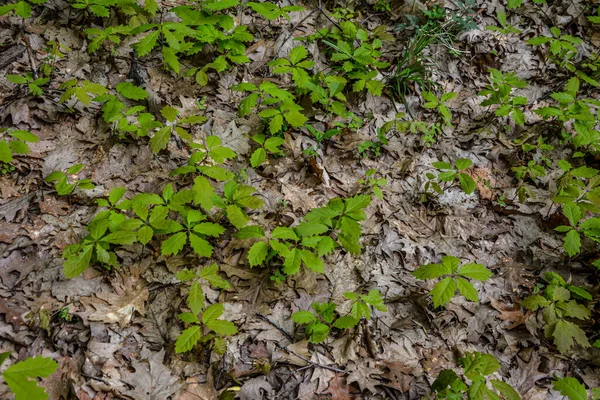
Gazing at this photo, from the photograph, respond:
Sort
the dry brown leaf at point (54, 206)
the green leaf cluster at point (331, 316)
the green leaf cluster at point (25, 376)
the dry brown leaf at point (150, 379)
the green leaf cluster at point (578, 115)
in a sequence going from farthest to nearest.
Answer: the green leaf cluster at point (578, 115), the dry brown leaf at point (54, 206), the green leaf cluster at point (331, 316), the dry brown leaf at point (150, 379), the green leaf cluster at point (25, 376)

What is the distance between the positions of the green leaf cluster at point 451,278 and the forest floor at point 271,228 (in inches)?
12.6

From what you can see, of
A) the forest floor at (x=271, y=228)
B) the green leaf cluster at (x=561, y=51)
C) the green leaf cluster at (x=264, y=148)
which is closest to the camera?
the forest floor at (x=271, y=228)

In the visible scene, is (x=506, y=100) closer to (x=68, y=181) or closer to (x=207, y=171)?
(x=207, y=171)

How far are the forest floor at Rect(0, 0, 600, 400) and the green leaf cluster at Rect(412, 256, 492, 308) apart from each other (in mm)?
321

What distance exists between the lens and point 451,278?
8.12 ft

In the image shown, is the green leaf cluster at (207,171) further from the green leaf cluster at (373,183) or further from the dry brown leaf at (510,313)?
the dry brown leaf at (510,313)

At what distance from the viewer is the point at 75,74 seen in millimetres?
3350

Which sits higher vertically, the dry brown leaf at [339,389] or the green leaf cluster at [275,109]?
the green leaf cluster at [275,109]

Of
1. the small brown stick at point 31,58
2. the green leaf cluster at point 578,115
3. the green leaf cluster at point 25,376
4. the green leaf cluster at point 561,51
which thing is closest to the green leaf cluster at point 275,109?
the small brown stick at point 31,58

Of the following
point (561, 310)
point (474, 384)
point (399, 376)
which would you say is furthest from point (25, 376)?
point (561, 310)

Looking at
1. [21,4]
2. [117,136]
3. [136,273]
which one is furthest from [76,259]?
[21,4]

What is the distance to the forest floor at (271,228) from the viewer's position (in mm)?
2268

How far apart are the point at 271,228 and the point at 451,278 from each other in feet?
4.41

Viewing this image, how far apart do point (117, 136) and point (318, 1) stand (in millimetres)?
2792
